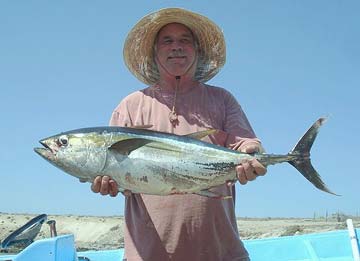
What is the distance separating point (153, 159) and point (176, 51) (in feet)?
3.77

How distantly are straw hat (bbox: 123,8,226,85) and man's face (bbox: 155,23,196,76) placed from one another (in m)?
0.09

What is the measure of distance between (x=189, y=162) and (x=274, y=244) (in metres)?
4.48

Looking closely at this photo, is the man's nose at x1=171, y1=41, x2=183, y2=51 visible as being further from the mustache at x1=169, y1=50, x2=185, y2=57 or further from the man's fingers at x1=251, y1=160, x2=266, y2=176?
the man's fingers at x1=251, y1=160, x2=266, y2=176

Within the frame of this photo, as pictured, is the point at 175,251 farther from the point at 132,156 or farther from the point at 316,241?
the point at 316,241

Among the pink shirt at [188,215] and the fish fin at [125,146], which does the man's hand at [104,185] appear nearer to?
the fish fin at [125,146]

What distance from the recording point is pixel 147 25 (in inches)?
169

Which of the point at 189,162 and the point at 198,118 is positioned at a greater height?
the point at 198,118

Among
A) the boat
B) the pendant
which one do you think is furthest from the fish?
the boat

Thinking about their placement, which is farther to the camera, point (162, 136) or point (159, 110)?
point (159, 110)

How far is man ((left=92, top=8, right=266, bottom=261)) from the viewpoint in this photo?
3.42 metres

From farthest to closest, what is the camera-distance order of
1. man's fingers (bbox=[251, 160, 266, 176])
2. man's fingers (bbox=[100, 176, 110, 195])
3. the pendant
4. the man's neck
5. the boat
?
the boat, the man's neck, the pendant, man's fingers (bbox=[251, 160, 266, 176]), man's fingers (bbox=[100, 176, 110, 195])

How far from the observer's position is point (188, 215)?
3453mm

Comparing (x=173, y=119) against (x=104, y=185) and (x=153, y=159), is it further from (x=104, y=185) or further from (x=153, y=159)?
(x=104, y=185)

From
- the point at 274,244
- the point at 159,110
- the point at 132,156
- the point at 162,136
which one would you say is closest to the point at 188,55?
the point at 159,110
